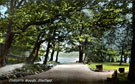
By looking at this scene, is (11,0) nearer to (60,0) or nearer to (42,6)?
(42,6)

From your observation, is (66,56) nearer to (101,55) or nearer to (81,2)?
(101,55)

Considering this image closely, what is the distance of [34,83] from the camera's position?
27.2 feet

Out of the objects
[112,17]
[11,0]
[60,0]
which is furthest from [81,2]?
[11,0]

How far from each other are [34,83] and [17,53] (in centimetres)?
1389

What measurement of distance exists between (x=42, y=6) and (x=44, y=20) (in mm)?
948

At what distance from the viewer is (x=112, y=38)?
12.1m

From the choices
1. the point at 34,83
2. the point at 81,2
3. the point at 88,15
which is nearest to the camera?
the point at 34,83

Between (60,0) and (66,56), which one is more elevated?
(60,0)

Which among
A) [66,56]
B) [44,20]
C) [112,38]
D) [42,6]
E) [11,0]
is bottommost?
[66,56]

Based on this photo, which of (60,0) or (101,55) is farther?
(101,55)

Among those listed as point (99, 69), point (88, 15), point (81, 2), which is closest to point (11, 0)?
point (81, 2)

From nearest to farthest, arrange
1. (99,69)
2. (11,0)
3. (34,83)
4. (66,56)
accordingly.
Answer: (34,83)
(11,0)
(99,69)
(66,56)

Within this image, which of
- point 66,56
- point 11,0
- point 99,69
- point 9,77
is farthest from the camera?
point 66,56

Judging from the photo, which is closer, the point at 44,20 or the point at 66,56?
the point at 44,20
